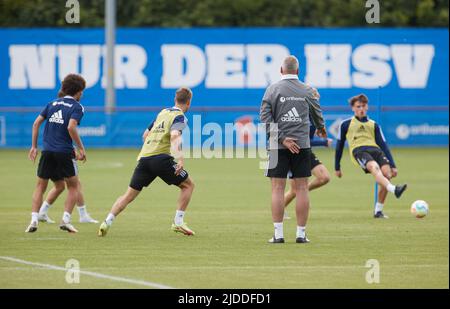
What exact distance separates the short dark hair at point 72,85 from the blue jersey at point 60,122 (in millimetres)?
91

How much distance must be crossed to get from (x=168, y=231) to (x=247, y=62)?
2502 cm

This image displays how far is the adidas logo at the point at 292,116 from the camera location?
12.6 meters

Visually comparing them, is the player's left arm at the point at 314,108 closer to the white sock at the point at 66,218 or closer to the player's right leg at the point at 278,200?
the player's right leg at the point at 278,200

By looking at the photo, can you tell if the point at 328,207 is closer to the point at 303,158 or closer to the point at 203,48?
the point at 303,158

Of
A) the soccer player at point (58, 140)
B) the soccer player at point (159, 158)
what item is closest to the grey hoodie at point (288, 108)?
the soccer player at point (159, 158)

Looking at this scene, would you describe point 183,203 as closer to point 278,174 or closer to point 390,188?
point 278,174

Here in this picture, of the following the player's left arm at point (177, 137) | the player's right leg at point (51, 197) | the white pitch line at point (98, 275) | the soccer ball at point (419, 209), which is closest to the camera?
the white pitch line at point (98, 275)

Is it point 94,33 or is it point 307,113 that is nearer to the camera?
point 307,113

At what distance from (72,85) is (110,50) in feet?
69.4

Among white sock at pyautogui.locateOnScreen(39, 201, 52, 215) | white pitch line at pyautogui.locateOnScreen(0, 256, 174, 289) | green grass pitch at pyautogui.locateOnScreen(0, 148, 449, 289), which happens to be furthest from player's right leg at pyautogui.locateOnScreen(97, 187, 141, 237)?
white pitch line at pyautogui.locateOnScreen(0, 256, 174, 289)
